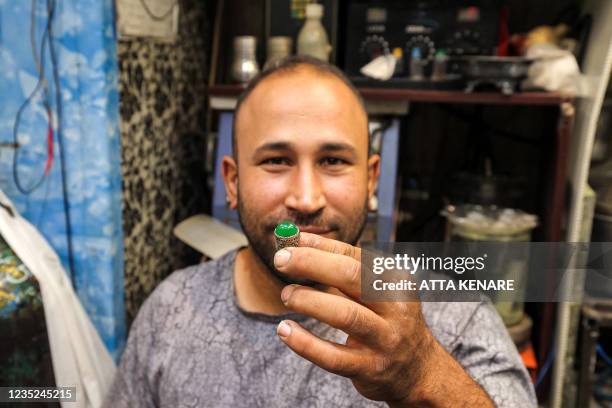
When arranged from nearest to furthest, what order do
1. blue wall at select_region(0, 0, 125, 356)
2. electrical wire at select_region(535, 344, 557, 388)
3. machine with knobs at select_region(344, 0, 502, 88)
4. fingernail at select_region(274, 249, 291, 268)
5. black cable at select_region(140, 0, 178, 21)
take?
fingernail at select_region(274, 249, 291, 268)
blue wall at select_region(0, 0, 125, 356)
black cable at select_region(140, 0, 178, 21)
electrical wire at select_region(535, 344, 557, 388)
machine with knobs at select_region(344, 0, 502, 88)

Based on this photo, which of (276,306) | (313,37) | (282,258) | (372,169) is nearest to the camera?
(282,258)

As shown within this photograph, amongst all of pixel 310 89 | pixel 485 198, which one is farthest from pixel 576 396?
pixel 310 89

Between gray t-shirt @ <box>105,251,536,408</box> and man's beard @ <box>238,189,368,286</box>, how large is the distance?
0.47 ft

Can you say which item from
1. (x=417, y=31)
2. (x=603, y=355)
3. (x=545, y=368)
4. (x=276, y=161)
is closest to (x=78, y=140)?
(x=276, y=161)

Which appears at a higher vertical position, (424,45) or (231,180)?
(424,45)

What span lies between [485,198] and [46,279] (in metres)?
1.46

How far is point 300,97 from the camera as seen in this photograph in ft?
3.62

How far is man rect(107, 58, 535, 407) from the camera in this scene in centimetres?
105

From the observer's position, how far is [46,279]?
1.30 m

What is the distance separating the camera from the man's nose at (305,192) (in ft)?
3.38

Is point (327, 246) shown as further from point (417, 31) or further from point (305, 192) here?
point (417, 31)

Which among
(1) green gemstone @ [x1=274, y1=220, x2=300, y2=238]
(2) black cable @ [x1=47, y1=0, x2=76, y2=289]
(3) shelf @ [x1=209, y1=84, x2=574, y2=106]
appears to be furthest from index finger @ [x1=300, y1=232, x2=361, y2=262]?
(3) shelf @ [x1=209, y1=84, x2=574, y2=106]

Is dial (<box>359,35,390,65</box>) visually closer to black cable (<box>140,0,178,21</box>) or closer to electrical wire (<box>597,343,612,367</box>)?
black cable (<box>140,0,178,21</box>)

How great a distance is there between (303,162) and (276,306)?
1.10ft
